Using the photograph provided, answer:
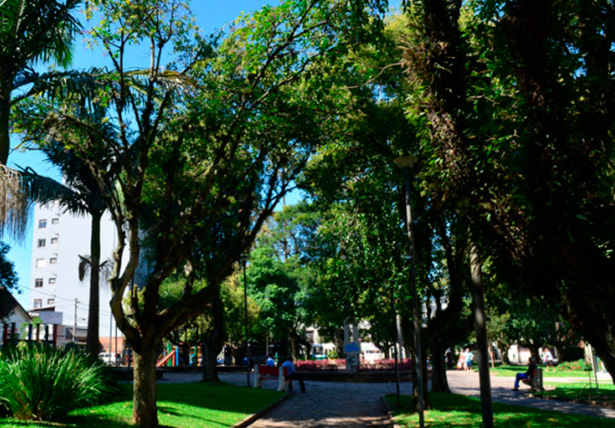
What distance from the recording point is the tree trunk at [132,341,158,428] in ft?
35.5

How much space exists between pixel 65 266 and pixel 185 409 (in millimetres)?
51410

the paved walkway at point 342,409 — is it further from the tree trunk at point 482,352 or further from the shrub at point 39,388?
the tree trunk at point 482,352

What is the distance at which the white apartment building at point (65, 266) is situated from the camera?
185ft

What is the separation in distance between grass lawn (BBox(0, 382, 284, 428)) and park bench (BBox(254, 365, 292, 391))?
2.59m

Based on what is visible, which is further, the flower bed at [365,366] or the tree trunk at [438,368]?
the flower bed at [365,366]

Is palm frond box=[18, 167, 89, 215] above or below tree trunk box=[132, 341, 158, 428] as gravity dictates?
above

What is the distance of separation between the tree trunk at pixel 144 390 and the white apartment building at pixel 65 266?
4327 centimetres

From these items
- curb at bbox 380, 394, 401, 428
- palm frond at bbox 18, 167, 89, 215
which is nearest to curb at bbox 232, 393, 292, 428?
curb at bbox 380, 394, 401, 428

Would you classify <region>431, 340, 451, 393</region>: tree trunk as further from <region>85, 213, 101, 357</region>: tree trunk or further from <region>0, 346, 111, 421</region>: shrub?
<region>0, 346, 111, 421</region>: shrub

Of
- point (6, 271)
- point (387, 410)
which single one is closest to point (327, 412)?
point (387, 410)

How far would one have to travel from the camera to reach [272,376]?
2669 cm

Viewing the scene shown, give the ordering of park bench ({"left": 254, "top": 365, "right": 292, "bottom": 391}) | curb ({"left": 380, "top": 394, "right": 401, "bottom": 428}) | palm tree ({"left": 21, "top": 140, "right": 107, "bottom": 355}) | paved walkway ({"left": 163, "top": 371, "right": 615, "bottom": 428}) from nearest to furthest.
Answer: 1. curb ({"left": 380, "top": 394, "right": 401, "bottom": 428})
2. paved walkway ({"left": 163, "top": 371, "right": 615, "bottom": 428})
3. palm tree ({"left": 21, "top": 140, "right": 107, "bottom": 355})
4. park bench ({"left": 254, "top": 365, "right": 292, "bottom": 391})

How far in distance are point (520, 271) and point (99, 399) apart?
11.1 metres

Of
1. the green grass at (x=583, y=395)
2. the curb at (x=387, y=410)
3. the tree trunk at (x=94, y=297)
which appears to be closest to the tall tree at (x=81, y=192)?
the tree trunk at (x=94, y=297)
